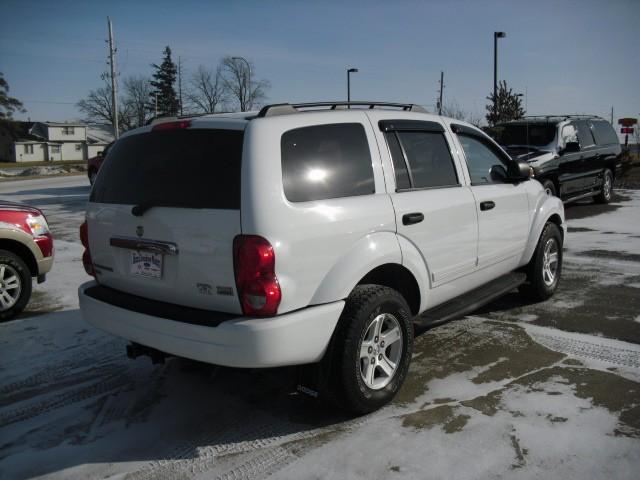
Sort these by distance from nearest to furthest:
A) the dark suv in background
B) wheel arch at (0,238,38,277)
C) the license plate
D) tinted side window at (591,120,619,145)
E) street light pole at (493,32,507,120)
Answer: the license plate → wheel arch at (0,238,38,277) → the dark suv in background → tinted side window at (591,120,619,145) → street light pole at (493,32,507,120)

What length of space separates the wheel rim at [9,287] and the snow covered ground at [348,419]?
0.32 m

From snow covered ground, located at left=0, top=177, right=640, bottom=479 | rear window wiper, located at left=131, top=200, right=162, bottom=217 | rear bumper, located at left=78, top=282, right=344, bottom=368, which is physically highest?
rear window wiper, located at left=131, top=200, right=162, bottom=217

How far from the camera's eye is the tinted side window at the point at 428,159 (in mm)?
4098

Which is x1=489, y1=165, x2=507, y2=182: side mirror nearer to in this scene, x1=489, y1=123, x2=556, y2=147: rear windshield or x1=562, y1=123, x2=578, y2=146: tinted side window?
x1=489, y1=123, x2=556, y2=147: rear windshield

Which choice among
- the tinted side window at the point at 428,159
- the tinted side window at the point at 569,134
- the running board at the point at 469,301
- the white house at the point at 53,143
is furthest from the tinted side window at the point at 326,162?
the white house at the point at 53,143

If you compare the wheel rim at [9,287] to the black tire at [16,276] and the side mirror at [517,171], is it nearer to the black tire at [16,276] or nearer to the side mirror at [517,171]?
the black tire at [16,276]

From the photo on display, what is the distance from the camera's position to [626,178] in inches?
799

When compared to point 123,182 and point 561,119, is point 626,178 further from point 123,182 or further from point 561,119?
point 123,182

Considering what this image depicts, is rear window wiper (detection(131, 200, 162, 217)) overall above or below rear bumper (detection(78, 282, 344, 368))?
above

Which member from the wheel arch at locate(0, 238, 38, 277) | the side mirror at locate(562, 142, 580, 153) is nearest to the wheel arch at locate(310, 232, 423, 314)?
the wheel arch at locate(0, 238, 38, 277)

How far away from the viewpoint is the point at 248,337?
2994mm

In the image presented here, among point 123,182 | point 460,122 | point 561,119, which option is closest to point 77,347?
point 123,182

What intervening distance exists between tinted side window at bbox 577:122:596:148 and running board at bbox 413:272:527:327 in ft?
26.5

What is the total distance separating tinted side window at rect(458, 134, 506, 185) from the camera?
15.6ft
